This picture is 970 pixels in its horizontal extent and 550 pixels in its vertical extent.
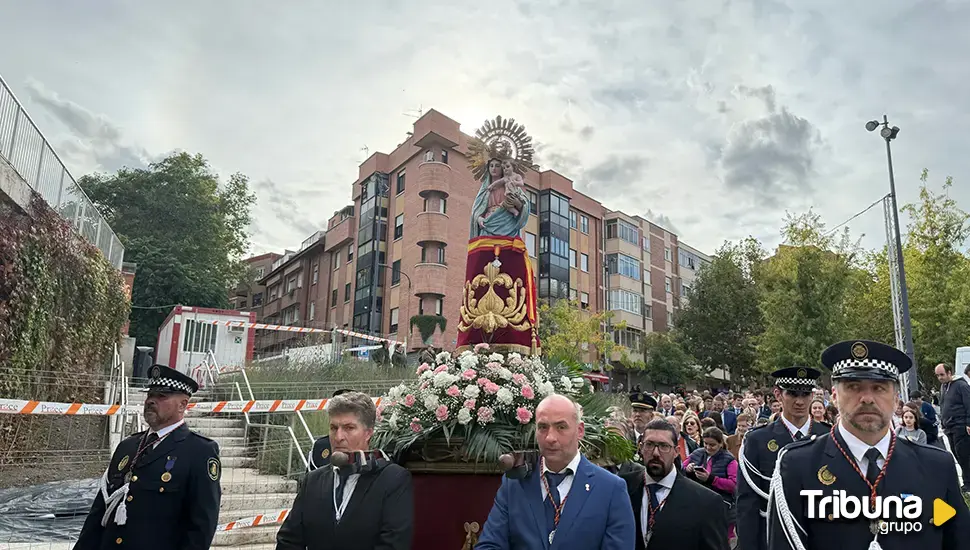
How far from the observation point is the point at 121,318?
68.1ft

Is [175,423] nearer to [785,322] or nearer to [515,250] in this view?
[515,250]

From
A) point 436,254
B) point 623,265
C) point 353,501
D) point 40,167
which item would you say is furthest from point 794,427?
point 623,265

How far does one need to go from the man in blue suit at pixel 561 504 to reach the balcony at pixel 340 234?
4275cm

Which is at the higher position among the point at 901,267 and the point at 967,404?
the point at 901,267

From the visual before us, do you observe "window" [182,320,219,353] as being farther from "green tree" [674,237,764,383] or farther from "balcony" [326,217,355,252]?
"green tree" [674,237,764,383]

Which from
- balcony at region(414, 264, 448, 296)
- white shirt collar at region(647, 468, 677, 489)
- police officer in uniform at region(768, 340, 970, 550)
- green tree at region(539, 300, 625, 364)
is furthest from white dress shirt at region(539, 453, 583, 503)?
balcony at region(414, 264, 448, 296)

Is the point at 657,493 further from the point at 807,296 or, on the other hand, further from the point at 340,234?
the point at 340,234

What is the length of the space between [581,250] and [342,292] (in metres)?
16.6

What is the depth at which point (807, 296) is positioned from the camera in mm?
29250

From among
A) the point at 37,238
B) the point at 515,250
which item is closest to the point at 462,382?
the point at 515,250

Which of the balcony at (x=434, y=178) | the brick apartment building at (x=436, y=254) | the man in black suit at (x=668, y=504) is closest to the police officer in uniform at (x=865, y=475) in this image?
the man in black suit at (x=668, y=504)

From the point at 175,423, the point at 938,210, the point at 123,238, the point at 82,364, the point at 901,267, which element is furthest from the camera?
the point at 123,238

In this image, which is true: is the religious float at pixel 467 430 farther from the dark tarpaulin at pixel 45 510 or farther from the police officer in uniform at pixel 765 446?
the dark tarpaulin at pixel 45 510

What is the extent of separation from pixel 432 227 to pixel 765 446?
1287 inches
